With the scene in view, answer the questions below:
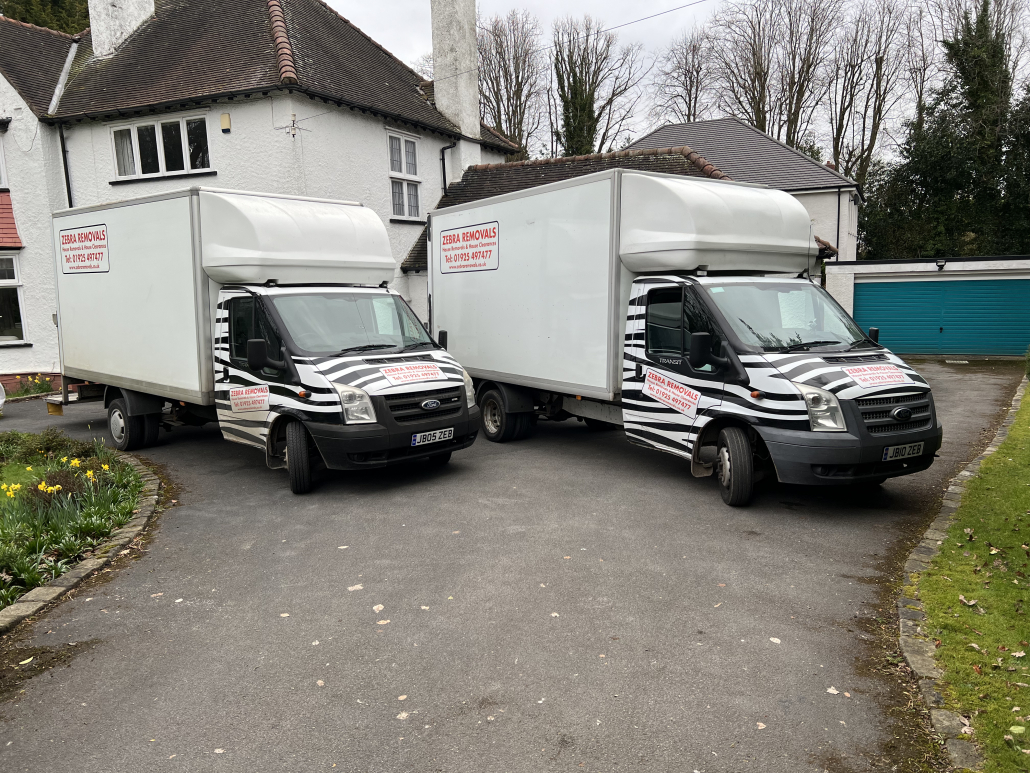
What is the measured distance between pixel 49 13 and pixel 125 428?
26.2m

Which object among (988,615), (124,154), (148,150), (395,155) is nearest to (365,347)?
(988,615)

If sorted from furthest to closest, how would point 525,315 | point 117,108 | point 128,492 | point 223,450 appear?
point 117,108 → point 223,450 → point 525,315 → point 128,492

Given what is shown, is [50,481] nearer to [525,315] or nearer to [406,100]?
[525,315]

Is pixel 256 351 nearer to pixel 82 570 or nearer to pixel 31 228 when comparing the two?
pixel 82 570

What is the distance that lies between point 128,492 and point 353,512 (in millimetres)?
2501

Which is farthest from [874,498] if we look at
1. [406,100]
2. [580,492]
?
[406,100]

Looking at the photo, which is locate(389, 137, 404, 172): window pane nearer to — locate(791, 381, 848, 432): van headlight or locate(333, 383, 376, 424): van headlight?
locate(333, 383, 376, 424): van headlight

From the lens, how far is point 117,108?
59.1ft

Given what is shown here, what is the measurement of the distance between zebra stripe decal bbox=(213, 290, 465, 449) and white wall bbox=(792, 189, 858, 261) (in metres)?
21.0

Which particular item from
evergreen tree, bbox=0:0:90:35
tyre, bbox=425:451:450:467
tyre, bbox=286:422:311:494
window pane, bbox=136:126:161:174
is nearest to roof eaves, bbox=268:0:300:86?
window pane, bbox=136:126:161:174

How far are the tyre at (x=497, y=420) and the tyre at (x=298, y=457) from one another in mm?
3269

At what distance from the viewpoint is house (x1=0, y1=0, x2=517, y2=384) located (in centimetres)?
1736

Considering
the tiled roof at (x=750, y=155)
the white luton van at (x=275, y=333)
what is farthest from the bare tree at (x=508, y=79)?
the white luton van at (x=275, y=333)

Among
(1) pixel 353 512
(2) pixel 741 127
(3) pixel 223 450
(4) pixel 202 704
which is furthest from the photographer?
(2) pixel 741 127
